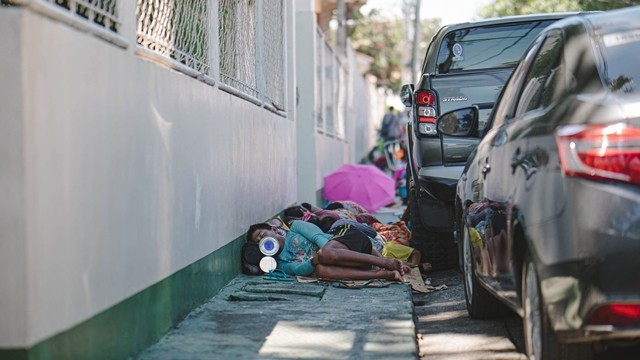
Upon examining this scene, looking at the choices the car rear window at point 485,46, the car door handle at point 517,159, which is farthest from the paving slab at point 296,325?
the car rear window at point 485,46

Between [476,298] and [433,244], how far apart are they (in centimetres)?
287

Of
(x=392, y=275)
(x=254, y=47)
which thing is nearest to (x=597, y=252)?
(x=392, y=275)

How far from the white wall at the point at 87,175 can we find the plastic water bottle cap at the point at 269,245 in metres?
1.47

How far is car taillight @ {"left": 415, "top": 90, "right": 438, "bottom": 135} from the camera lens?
8.79 metres

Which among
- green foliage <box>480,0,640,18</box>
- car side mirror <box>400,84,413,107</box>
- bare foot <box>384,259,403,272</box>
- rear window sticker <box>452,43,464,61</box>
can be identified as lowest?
bare foot <box>384,259,403,272</box>

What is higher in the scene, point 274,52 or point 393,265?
point 274,52

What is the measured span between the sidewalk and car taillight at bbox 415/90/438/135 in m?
1.49

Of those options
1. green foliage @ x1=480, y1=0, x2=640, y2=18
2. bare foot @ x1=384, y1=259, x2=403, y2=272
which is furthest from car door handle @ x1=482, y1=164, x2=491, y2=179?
green foliage @ x1=480, y1=0, x2=640, y2=18

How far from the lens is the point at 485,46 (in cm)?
921

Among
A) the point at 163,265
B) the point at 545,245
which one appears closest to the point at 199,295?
the point at 163,265

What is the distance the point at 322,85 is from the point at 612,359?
1234 cm

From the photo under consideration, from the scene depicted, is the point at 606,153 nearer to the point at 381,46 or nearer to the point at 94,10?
the point at 94,10

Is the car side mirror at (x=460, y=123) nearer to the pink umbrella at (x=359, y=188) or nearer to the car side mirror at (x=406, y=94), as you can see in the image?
the car side mirror at (x=406, y=94)

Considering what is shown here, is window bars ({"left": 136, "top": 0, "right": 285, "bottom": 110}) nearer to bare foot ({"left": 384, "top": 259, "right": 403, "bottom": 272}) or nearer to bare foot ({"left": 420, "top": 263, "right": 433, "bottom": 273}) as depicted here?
bare foot ({"left": 384, "top": 259, "right": 403, "bottom": 272})
